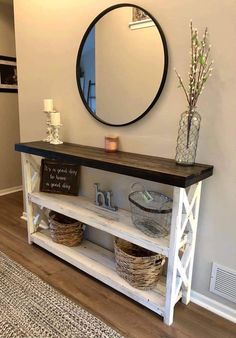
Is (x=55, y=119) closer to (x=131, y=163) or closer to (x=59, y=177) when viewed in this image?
(x=59, y=177)

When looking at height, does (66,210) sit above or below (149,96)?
below

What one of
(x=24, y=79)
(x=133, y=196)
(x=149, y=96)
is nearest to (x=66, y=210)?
(x=133, y=196)

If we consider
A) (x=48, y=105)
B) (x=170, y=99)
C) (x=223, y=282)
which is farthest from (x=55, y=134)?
(x=223, y=282)

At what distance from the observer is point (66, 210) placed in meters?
2.05

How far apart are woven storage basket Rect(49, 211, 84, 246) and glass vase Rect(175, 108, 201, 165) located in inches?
41.4

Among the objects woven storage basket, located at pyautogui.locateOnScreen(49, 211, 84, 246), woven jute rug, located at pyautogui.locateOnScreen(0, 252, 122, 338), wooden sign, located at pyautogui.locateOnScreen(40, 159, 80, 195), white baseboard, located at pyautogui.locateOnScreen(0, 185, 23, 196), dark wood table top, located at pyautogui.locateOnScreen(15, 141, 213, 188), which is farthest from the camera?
white baseboard, located at pyautogui.locateOnScreen(0, 185, 23, 196)

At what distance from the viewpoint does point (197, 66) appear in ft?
4.86

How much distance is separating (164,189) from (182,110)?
52cm

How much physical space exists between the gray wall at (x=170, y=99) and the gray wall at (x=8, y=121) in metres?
1.08

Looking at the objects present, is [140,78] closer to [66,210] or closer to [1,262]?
[66,210]

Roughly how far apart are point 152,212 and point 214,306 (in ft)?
2.32

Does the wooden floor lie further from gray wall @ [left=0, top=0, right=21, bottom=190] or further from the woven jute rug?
gray wall @ [left=0, top=0, right=21, bottom=190]

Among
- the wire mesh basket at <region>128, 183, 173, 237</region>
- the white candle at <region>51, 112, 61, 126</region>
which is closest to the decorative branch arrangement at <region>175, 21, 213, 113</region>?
the wire mesh basket at <region>128, 183, 173, 237</region>

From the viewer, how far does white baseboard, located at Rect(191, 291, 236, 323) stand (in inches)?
65.6
